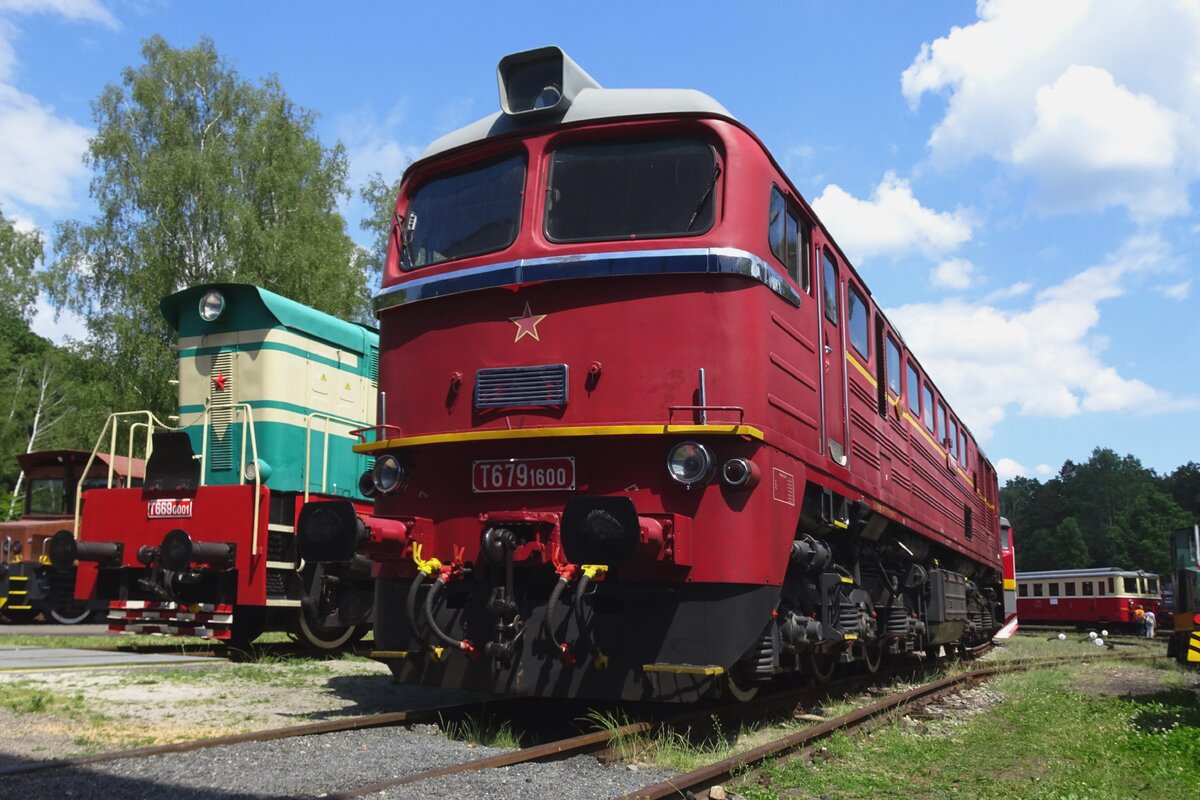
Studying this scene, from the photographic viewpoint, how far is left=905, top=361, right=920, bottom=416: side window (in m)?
11.3

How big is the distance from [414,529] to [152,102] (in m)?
26.3

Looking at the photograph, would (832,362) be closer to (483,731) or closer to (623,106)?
(623,106)

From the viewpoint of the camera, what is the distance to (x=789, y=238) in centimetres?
693

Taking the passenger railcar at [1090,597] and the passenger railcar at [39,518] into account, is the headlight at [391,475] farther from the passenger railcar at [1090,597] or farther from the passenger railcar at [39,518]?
the passenger railcar at [1090,597]

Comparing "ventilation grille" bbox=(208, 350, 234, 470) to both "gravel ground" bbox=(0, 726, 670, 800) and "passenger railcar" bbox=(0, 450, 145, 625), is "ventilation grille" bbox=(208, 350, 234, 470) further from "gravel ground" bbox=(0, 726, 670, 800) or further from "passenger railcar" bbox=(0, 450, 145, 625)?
"passenger railcar" bbox=(0, 450, 145, 625)

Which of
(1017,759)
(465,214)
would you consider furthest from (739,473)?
(1017,759)

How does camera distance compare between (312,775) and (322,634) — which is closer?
(312,775)

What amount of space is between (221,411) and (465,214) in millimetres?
5824

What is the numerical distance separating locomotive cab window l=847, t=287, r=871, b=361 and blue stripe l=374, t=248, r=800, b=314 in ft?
7.60

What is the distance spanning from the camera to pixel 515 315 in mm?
6223

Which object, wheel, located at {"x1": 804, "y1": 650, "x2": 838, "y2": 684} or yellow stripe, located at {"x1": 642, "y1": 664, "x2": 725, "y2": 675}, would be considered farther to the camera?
wheel, located at {"x1": 804, "y1": 650, "x2": 838, "y2": 684}

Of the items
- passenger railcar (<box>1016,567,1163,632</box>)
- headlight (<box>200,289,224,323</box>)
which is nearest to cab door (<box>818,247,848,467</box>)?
headlight (<box>200,289,224,323</box>)

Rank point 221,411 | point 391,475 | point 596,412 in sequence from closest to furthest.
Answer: point 596,412
point 391,475
point 221,411

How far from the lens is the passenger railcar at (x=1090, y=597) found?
3656 cm
